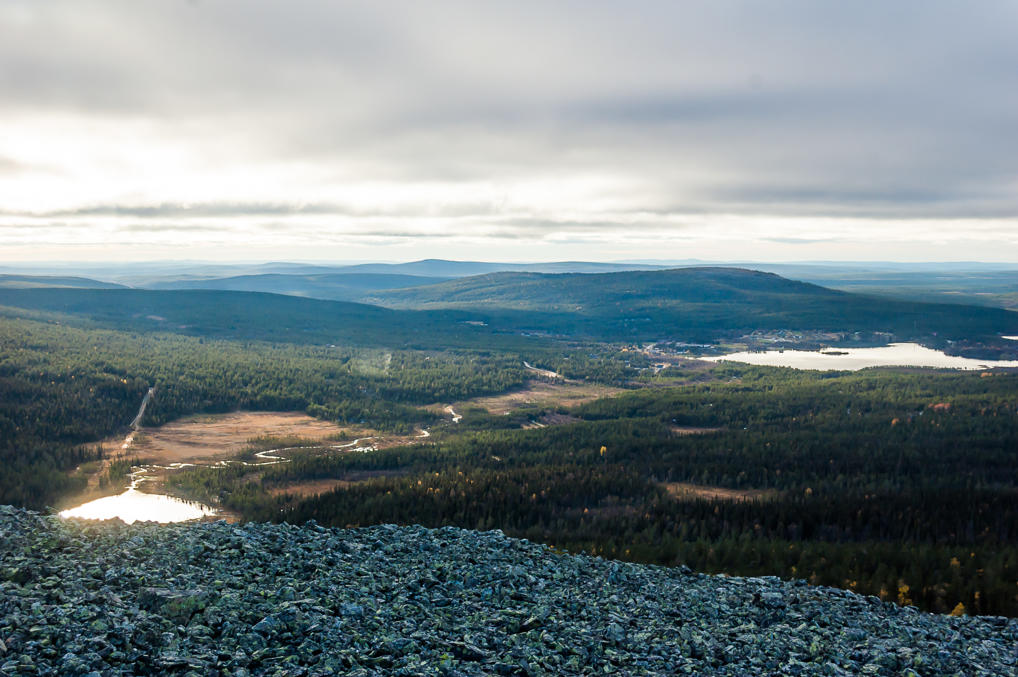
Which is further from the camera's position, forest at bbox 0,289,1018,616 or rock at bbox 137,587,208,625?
forest at bbox 0,289,1018,616

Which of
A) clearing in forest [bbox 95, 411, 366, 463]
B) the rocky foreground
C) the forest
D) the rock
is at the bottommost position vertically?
clearing in forest [bbox 95, 411, 366, 463]

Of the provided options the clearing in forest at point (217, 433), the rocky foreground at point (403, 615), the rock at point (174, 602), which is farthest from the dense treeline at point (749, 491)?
the rock at point (174, 602)

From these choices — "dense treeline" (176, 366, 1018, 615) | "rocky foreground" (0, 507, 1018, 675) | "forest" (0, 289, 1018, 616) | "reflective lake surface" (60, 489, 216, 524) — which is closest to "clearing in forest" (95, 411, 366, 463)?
"forest" (0, 289, 1018, 616)

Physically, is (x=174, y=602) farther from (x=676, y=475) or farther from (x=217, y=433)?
(x=217, y=433)

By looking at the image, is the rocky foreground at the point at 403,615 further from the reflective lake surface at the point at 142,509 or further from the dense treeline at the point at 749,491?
the reflective lake surface at the point at 142,509

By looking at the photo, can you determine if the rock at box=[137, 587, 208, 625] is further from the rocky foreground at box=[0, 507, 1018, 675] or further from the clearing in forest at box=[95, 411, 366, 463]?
the clearing in forest at box=[95, 411, 366, 463]

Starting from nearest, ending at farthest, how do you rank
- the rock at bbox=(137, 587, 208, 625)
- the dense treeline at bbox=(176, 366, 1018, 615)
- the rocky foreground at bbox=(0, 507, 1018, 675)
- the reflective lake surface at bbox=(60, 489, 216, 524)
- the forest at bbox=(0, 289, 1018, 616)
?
the rocky foreground at bbox=(0, 507, 1018, 675)
the rock at bbox=(137, 587, 208, 625)
the dense treeline at bbox=(176, 366, 1018, 615)
the forest at bbox=(0, 289, 1018, 616)
the reflective lake surface at bbox=(60, 489, 216, 524)

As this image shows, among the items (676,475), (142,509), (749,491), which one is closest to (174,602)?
(142,509)
